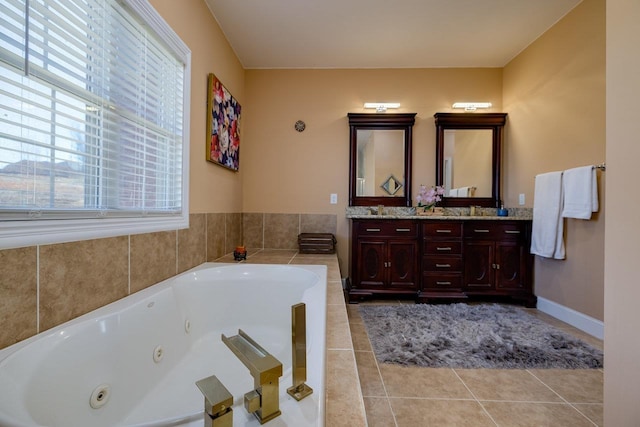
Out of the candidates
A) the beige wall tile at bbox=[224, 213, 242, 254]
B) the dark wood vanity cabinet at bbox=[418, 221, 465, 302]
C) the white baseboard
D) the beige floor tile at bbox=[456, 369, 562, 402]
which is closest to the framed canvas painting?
the beige wall tile at bbox=[224, 213, 242, 254]

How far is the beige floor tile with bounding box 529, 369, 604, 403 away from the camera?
1.36 metres

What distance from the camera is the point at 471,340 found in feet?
6.16

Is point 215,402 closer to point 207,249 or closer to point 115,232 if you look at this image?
point 115,232

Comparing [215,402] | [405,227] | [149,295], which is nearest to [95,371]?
[149,295]

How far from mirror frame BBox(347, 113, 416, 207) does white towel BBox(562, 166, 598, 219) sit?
132 centimetres

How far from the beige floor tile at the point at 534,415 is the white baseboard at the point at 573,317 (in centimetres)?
109

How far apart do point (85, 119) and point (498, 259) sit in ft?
10.5

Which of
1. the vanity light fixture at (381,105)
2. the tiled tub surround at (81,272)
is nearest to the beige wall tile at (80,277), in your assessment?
the tiled tub surround at (81,272)

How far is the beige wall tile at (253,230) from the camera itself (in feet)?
9.97

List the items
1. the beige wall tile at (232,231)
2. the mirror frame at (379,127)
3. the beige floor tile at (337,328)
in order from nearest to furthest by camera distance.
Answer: the beige floor tile at (337,328) < the beige wall tile at (232,231) < the mirror frame at (379,127)

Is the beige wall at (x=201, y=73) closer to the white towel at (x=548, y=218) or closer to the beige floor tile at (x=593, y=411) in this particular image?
the beige floor tile at (x=593, y=411)

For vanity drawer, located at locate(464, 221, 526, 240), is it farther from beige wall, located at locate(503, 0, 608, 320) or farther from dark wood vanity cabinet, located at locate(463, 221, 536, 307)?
beige wall, located at locate(503, 0, 608, 320)

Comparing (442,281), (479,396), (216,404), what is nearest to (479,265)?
(442,281)

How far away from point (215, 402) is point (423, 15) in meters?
2.85
